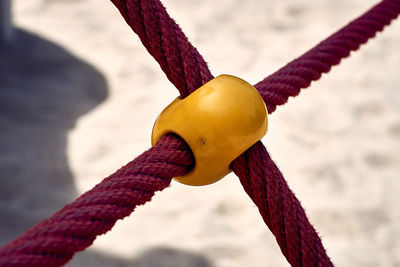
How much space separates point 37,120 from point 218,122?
3.54ft

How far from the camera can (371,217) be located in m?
1.16

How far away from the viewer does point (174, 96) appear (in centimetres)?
154

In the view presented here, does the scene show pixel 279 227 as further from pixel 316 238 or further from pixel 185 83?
pixel 185 83

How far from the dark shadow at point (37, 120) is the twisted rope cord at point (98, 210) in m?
0.70

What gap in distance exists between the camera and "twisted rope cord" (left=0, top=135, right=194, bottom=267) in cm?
43

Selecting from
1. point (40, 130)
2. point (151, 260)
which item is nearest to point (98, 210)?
point (151, 260)

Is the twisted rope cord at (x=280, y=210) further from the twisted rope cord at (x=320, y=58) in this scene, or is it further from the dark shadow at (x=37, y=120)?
the dark shadow at (x=37, y=120)

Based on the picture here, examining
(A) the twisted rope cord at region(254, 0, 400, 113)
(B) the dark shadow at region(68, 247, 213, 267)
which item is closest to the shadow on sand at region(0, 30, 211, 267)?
(B) the dark shadow at region(68, 247, 213, 267)

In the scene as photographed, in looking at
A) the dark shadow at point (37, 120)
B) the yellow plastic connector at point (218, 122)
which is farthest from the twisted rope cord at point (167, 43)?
the dark shadow at point (37, 120)

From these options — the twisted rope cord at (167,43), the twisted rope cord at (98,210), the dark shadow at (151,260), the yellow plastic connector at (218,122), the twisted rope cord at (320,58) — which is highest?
the twisted rope cord at (320,58)

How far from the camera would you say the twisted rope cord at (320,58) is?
61cm

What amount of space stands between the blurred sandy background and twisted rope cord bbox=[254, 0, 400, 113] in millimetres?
534

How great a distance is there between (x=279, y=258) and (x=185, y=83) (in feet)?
2.13

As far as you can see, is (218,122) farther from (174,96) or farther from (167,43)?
(174,96)
